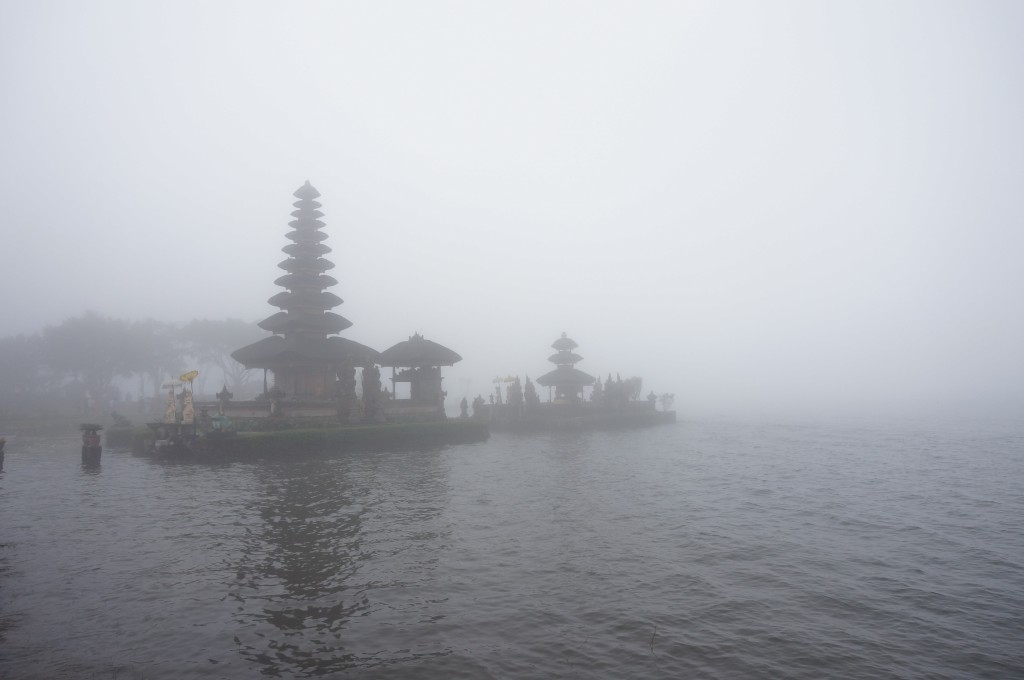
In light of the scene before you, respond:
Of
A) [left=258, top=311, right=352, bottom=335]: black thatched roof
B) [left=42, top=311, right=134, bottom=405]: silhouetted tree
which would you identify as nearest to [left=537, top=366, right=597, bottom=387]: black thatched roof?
[left=258, top=311, right=352, bottom=335]: black thatched roof

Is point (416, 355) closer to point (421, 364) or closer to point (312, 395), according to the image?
point (421, 364)

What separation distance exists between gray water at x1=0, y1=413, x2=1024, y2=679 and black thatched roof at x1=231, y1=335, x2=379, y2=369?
12784 mm

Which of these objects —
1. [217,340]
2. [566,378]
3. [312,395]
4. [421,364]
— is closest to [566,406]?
[566,378]

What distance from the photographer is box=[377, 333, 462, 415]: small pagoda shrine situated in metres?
38.6

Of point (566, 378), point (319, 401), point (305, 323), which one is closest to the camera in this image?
point (319, 401)

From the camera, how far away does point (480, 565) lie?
38.1 ft

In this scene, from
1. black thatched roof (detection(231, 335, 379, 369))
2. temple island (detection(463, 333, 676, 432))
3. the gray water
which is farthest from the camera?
temple island (detection(463, 333, 676, 432))

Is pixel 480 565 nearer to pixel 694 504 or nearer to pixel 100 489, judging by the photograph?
pixel 694 504

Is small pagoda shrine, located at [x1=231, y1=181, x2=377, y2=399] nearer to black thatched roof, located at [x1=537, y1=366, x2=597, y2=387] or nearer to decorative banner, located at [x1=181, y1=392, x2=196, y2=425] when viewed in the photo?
decorative banner, located at [x1=181, y1=392, x2=196, y2=425]

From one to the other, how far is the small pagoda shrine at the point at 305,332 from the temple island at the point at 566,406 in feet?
38.8

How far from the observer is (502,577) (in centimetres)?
1091

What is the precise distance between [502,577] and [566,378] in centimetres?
4623

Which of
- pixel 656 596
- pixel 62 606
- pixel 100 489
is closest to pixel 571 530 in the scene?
pixel 656 596

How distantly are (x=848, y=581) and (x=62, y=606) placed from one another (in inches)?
553
